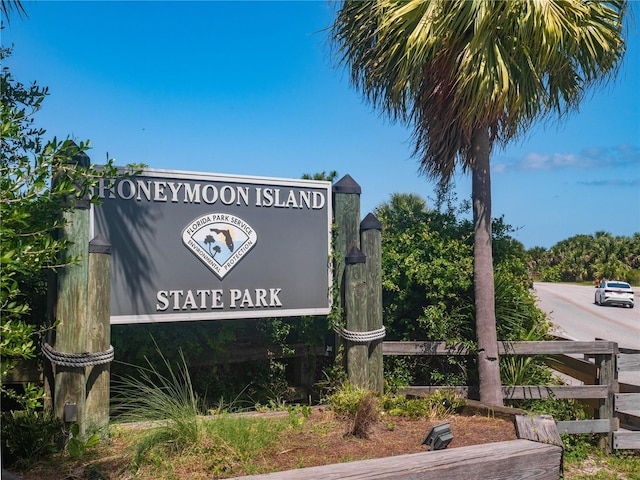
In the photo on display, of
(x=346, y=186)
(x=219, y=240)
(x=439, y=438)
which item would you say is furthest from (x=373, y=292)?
(x=439, y=438)

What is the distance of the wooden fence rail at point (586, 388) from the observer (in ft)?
24.2

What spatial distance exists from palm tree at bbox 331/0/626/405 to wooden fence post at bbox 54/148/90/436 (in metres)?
4.09

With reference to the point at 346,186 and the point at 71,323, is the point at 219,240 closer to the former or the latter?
the point at 346,186

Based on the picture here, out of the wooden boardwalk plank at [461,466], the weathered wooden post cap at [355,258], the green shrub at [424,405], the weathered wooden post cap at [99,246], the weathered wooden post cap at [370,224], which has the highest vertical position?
the weathered wooden post cap at [370,224]

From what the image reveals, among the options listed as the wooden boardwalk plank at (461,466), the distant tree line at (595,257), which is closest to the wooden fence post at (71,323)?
the wooden boardwalk plank at (461,466)

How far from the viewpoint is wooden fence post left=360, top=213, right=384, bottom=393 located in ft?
22.3

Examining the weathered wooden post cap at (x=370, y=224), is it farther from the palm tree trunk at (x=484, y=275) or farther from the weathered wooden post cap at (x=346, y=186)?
the palm tree trunk at (x=484, y=275)

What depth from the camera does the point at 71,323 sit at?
5.39 m

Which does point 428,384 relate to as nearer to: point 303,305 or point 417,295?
point 417,295

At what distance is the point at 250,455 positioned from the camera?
4.82 metres

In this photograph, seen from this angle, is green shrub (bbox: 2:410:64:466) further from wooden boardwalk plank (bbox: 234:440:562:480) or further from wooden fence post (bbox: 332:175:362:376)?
wooden fence post (bbox: 332:175:362:376)

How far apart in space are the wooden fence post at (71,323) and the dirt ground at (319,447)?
0.49 m

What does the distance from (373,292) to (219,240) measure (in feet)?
5.69

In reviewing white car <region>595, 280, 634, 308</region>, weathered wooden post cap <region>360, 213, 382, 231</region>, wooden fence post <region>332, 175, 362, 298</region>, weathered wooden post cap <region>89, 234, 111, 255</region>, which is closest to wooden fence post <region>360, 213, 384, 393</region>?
weathered wooden post cap <region>360, 213, 382, 231</region>
